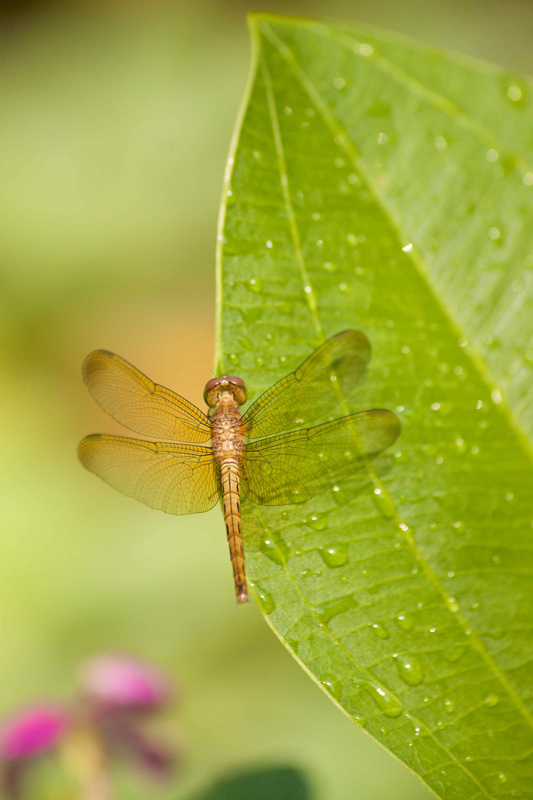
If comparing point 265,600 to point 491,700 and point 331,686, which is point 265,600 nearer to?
point 331,686

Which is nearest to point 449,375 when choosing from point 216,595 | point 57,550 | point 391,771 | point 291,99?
point 291,99

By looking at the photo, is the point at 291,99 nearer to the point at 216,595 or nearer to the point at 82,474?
the point at 216,595

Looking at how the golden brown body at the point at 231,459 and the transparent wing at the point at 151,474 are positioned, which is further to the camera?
the transparent wing at the point at 151,474

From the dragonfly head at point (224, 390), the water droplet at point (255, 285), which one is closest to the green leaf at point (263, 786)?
the dragonfly head at point (224, 390)

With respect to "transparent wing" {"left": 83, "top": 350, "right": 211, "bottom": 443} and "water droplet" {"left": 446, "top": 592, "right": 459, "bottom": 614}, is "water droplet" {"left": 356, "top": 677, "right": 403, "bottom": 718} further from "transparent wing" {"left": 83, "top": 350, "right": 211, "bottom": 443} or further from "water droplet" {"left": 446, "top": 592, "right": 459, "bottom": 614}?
"transparent wing" {"left": 83, "top": 350, "right": 211, "bottom": 443}

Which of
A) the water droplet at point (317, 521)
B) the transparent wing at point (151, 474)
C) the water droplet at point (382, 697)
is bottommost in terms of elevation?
the water droplet at point (382, 697)

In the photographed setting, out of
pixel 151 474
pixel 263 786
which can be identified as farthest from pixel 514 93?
pixel 263 786

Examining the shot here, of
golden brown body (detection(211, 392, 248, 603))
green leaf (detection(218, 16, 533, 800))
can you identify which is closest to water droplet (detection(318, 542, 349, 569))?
green leaf (detection(218, 16, 533, 800))

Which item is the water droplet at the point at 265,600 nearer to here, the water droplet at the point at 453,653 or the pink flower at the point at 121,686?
the water droplet at the point at 453,653
